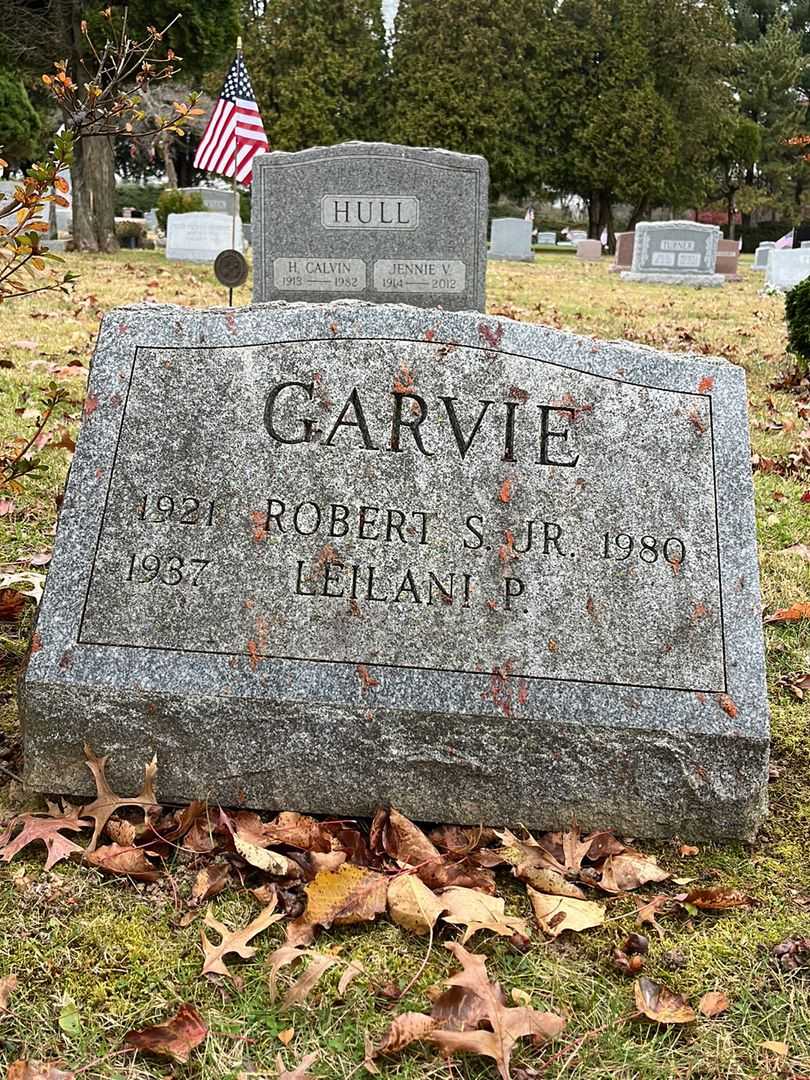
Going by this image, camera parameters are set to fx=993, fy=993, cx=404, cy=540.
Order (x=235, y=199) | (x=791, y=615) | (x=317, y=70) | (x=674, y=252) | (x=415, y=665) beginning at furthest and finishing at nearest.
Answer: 1. (x=317, y=70)
2. (x=235, y=199)
3. (x=674, y=252)
4. (x=791, y=615)
5. (x=415, y=665)

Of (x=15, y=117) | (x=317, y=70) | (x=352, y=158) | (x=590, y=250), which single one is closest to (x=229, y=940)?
(x=352, y=158)

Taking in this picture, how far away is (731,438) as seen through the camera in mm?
2668

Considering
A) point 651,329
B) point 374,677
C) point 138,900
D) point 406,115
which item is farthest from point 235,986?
point 406,115

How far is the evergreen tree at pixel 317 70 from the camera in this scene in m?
32.1

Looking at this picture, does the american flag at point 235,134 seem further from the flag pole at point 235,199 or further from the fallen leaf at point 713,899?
the fallen leaf at point 713,899

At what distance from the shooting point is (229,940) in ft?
7.04

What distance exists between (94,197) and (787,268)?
1324 cm

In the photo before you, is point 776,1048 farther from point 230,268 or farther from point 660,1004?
point 230,268

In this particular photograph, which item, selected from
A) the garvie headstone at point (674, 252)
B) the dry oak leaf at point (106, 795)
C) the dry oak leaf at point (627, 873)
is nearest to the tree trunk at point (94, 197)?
the garvie headstone at point (674, 252)

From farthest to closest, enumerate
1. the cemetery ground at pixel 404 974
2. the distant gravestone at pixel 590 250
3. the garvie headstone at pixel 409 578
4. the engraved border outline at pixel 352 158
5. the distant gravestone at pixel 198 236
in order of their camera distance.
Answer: the distant gravestone at pixel 590 250, the distant gravestone at pixel 198 236, the engraved border outline at pixel 352 158, the garvie headstone at pixel 409 578, the cemetery ground at pixel 404 974

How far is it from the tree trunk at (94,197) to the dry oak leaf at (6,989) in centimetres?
1935

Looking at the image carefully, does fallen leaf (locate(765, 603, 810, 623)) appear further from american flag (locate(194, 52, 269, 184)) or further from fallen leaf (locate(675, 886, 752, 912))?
american flag (locate(194, 52, 269, 184))

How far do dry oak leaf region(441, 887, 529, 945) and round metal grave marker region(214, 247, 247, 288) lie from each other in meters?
7.52

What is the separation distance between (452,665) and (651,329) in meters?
9.98
